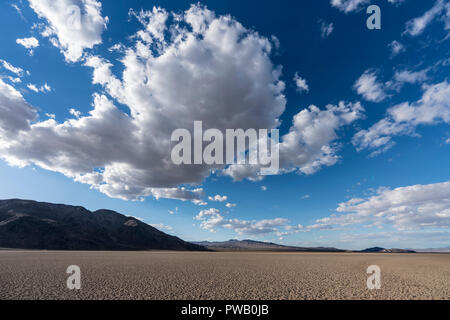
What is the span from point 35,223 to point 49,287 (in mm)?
149964

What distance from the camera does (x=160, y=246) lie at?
567 ft

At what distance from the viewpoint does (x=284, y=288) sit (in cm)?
1778

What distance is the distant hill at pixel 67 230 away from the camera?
116062 mm

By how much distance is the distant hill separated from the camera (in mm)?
116062

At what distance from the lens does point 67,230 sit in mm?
132250
